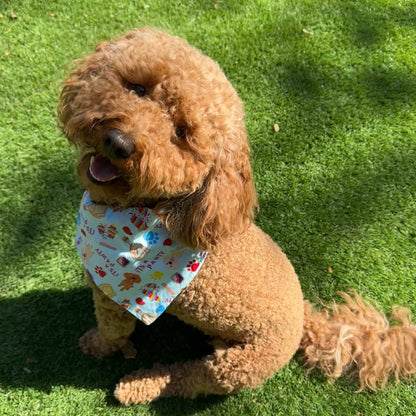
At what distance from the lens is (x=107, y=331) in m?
1.93

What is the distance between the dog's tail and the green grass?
16cm

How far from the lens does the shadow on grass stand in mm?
1996

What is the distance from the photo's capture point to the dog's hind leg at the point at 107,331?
182 cm

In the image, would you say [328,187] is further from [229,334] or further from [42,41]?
[42,41]

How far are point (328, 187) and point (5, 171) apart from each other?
1.99 m

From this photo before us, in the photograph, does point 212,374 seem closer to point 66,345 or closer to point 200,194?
point 66,345

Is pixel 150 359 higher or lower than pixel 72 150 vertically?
lower

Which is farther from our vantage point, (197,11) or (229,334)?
(197,11)

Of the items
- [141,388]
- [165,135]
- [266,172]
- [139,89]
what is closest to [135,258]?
[165,135]

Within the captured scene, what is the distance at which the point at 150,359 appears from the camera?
7.13ft

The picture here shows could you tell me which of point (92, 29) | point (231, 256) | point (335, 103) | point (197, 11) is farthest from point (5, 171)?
point (335, 103)

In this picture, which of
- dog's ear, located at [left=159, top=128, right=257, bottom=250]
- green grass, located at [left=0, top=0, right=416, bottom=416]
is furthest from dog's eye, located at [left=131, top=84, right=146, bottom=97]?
green grass, located at [left=0, top=0, right=416, bottom=416]

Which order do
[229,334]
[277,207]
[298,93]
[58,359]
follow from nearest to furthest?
[229,334]
[58,359]
[277,207]
[298,93]

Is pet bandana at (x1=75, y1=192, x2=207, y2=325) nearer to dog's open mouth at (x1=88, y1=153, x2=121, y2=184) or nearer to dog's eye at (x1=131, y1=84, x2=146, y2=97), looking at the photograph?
dog's open mouth at (x1=88, y1=153, x2=121, y2=184)
